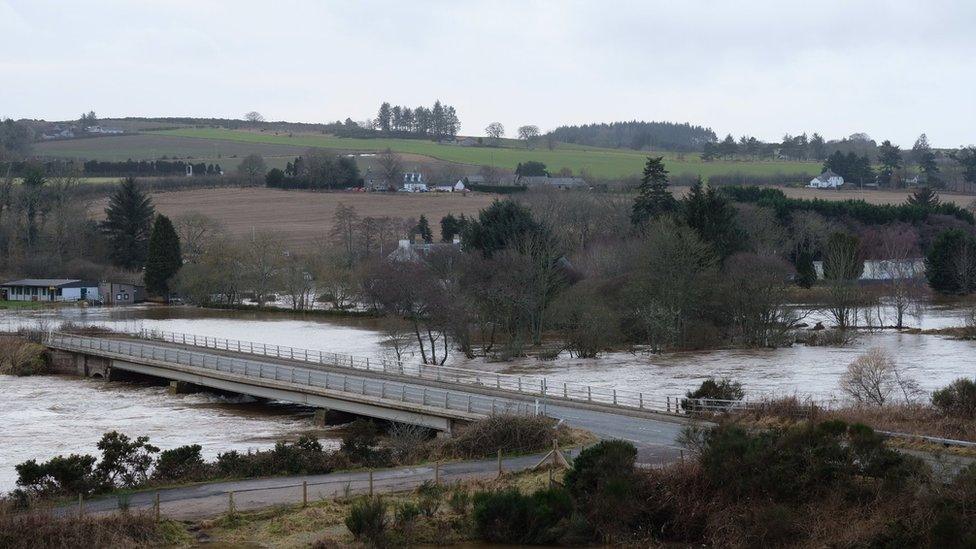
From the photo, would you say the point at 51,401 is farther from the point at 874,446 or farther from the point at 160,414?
the point at 874,446

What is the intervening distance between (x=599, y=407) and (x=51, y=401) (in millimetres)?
27372

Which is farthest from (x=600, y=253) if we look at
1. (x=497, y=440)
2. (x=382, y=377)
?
(x=497, y=440)

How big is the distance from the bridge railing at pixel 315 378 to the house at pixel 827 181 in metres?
129

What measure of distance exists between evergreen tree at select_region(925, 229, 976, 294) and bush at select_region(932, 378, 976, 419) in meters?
62.0

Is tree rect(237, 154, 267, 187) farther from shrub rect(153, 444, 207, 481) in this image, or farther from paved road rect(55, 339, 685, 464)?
shrub rect(153, 444, 207, 481)

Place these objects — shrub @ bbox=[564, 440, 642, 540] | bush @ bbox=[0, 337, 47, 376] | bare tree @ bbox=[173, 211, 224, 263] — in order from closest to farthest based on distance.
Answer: shrub @ bbox=[564, 440, 642, 540] → bush @ bbox=[0, 337, 47, 376] → bare tree @ bbox=[173, 211, 224, 263]

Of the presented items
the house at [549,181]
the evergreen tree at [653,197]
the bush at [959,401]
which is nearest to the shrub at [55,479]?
the bush at [959,401]

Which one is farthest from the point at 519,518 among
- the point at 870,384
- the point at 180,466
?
the point at 870,384

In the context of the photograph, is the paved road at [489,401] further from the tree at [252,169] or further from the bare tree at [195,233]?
the tree at [252,169]

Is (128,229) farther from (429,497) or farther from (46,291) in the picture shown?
(429,497)

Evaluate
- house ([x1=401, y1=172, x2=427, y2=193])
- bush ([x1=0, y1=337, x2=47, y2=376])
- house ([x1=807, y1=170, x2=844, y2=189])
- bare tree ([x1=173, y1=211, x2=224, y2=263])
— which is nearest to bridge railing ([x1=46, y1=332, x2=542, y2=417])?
bush ([x1=0, y1=337, x2=47, y2=376])

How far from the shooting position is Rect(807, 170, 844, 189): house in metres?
170

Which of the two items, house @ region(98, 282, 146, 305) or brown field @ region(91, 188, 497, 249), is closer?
house @ region(98, 282, 146, 305)

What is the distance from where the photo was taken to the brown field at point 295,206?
132 meters
